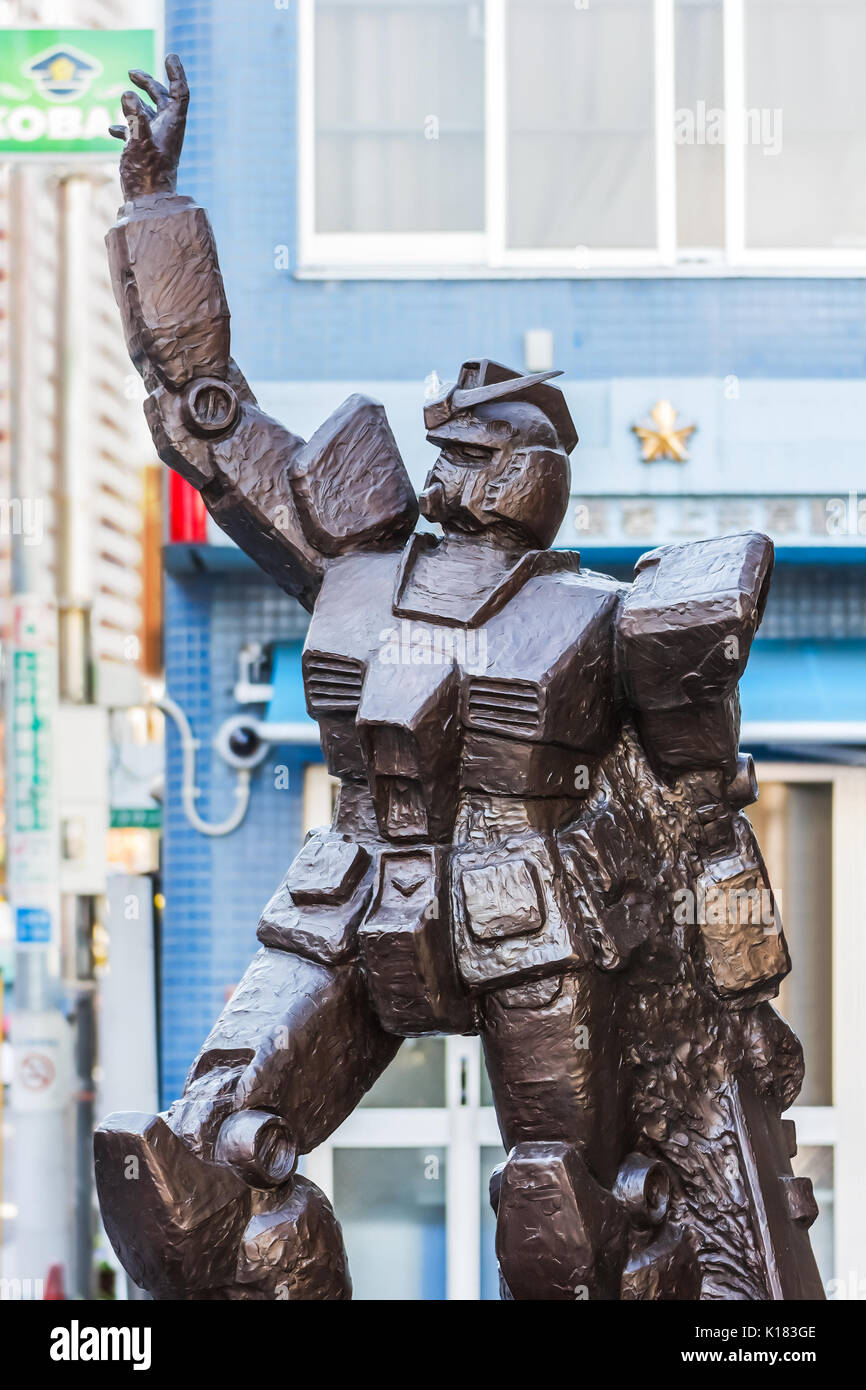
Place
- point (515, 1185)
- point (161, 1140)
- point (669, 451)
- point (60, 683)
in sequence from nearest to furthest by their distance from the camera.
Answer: point (161, 1140), point (515, 1185), point (669, 451), point (60, 683)

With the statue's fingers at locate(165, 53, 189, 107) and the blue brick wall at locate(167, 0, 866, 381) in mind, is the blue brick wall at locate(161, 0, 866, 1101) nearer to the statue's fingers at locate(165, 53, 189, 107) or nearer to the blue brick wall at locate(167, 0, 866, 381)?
the blue brick wall at locate(167, 0, 866, 381)

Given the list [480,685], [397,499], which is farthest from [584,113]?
[480,685]

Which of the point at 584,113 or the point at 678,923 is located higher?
the point at 584,113

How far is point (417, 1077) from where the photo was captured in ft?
17.0

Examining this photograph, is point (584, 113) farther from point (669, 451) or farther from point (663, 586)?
point (663, 586)

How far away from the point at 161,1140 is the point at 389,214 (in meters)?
3.88

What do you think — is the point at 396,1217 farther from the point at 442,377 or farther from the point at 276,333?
the point at 276,333

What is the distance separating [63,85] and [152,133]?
2777 millimetres

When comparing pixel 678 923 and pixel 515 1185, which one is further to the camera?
pixel 678 923

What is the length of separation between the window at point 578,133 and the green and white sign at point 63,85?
1.95ft

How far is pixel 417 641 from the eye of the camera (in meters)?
2.36

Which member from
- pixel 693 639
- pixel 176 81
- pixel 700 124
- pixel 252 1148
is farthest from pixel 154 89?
pixel 700 124

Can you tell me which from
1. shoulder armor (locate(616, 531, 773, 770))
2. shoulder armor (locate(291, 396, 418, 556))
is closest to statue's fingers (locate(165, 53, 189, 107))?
shoulder armor (locate(291, 396, 418, 556))

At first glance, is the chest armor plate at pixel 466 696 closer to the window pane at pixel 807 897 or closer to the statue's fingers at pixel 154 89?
the statue's fingers at pixel 154 89
